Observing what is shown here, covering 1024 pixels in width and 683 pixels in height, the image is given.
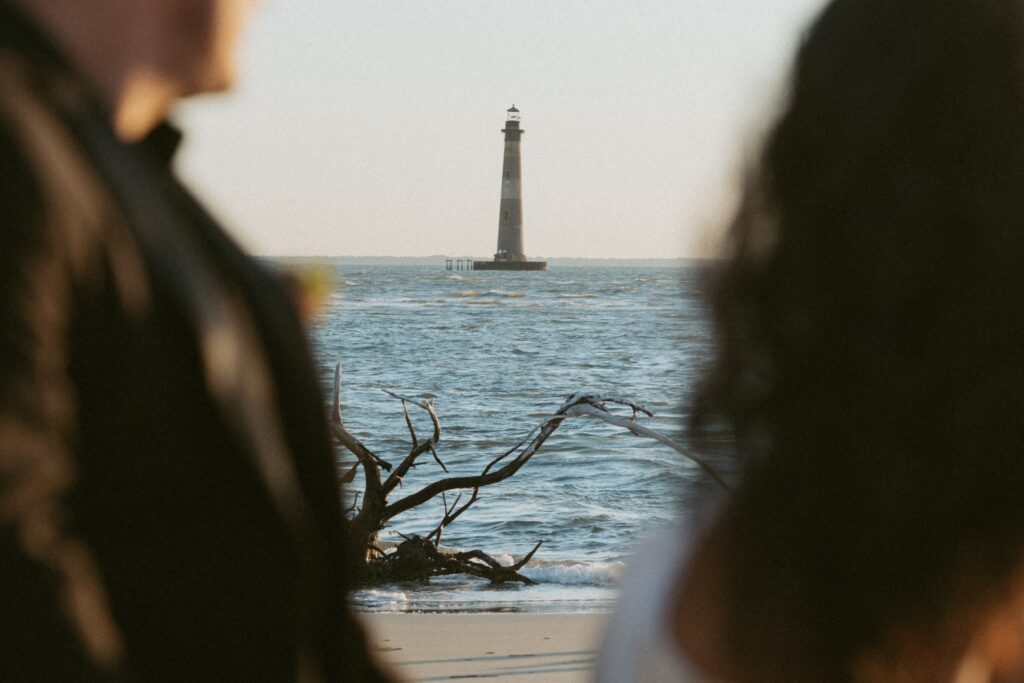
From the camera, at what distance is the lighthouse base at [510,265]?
118m

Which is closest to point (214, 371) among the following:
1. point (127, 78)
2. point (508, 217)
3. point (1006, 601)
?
point (127, 78)

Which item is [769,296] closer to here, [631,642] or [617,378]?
[631,642]

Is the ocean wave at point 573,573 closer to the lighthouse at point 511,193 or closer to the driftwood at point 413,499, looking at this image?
the driftwood at point 413,499

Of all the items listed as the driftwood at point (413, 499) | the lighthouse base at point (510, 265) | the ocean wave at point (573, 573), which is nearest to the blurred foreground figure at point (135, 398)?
the driftwood at point (413, 499)

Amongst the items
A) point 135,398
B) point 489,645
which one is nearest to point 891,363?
point 135,398

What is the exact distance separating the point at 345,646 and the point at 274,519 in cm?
23

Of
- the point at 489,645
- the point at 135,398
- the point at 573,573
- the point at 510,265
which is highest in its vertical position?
the point at 135,398

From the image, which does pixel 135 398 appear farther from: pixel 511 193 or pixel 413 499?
pixel 511 193

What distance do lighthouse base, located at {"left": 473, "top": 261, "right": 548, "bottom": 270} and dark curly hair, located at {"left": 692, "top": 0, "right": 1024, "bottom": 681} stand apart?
112503 millimetres

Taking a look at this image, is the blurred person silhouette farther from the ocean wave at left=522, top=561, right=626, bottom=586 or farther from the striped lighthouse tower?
the striped lighthouse tower

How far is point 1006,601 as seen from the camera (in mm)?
1104

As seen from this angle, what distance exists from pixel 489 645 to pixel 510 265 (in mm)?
112338

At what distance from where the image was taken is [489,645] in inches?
290

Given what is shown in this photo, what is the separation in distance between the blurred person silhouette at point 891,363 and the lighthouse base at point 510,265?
112m
